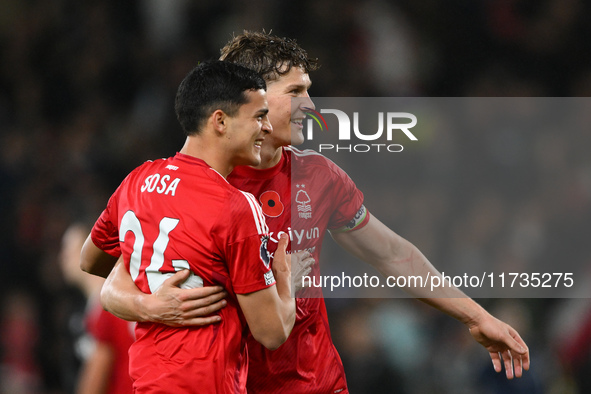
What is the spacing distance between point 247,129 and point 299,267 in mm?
583

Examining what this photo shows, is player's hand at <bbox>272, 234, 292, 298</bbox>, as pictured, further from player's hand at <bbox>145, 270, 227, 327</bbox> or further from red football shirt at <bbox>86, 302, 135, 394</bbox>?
red football shirt at <bbox>86, 302, 135, 394</bbox>

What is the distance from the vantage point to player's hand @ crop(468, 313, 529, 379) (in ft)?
9.00

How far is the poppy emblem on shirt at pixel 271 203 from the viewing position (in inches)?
104

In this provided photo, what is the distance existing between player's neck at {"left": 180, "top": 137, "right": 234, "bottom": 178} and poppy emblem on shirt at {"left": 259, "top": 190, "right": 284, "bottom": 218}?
408 millimetres

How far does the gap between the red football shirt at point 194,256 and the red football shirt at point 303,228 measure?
0.39 metres

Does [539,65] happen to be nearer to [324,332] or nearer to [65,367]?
[324,332]

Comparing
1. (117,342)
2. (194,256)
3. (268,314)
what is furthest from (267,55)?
(117,342)

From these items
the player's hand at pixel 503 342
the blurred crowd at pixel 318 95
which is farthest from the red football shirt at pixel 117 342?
the player's hand at pixel 503 342

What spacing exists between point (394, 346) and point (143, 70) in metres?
3.55

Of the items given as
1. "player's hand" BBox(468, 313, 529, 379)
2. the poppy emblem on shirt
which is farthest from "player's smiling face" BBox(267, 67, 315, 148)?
"player's hand" BBox(468, 313, 529, 379)

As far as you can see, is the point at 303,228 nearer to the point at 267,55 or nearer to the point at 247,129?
the point at 247,129

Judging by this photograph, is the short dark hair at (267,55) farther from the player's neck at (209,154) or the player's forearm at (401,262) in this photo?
the player's forearm at (401,262)

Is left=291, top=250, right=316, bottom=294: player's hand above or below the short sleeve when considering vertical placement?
below

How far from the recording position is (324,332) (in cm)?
277
